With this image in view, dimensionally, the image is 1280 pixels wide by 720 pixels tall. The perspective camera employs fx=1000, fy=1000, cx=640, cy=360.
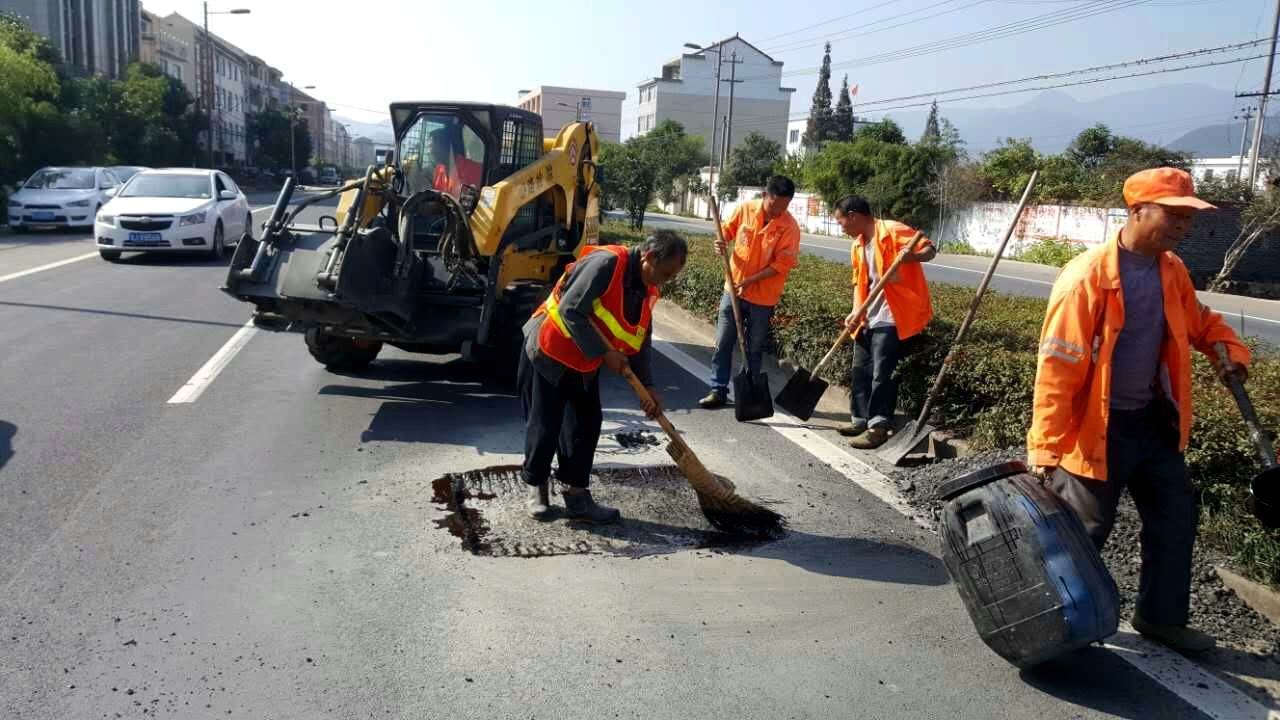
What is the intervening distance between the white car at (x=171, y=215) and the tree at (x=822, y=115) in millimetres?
66579

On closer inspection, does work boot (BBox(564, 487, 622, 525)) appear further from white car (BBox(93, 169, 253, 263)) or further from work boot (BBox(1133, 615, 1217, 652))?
white car (BBox(93, 169, 253, 263))

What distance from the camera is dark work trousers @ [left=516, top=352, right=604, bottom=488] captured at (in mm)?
5035

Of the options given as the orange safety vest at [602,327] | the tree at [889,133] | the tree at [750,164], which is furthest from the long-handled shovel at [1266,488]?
the tree at [750,164]

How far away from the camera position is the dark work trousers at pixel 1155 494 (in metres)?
3.63

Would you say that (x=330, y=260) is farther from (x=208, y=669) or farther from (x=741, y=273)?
(x=208, y=669)

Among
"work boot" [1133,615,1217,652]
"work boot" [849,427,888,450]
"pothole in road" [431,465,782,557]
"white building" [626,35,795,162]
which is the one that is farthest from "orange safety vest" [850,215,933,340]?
"white building" [626,35,795,162]

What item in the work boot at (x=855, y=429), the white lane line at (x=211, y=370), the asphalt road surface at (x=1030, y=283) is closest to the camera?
the work boot at (x=855, y=429)

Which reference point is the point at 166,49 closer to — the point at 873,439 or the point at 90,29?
the point at 90,29

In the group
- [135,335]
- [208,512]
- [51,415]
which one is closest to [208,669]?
[208,512]

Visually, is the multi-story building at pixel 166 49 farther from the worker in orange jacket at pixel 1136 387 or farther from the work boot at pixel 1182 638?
the work boot at pixel 1182 638

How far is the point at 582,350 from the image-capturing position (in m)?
4.71

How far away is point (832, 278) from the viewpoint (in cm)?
1051

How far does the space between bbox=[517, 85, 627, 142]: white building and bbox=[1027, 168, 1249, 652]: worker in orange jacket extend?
8340cm

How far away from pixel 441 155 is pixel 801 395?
391cm
